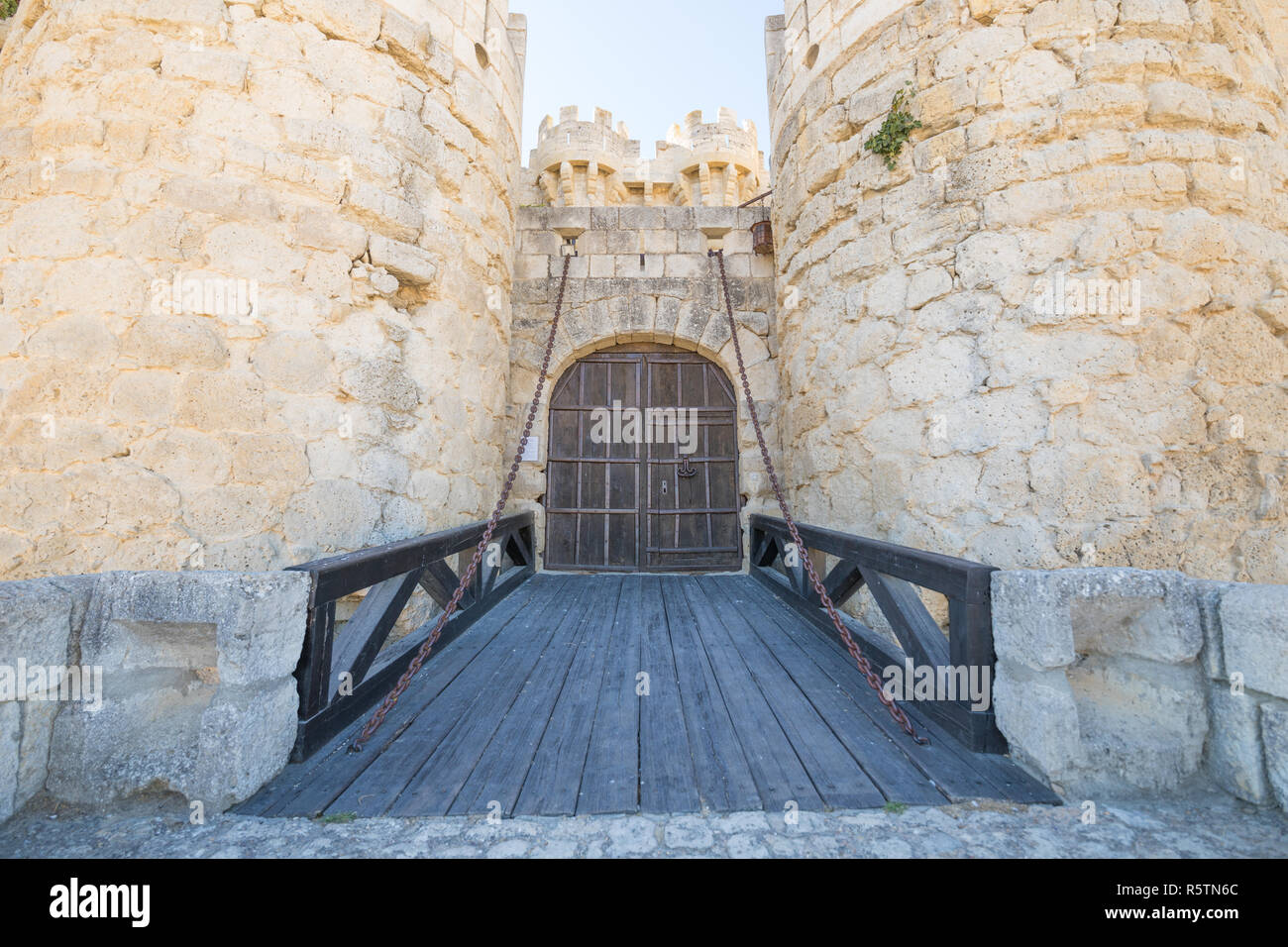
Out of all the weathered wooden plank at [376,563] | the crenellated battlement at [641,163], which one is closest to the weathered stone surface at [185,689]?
the weathered wooden plank at [376,563]

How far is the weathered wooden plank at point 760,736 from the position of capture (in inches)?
56.2

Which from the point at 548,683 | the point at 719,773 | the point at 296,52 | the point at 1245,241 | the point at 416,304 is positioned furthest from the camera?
the point at 416,304

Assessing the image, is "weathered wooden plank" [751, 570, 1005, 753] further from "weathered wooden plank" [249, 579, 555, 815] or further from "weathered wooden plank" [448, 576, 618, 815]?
"weathered wooden plank" [249, 579, 555, 815]

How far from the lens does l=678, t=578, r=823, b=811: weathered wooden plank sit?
1429 millimetres

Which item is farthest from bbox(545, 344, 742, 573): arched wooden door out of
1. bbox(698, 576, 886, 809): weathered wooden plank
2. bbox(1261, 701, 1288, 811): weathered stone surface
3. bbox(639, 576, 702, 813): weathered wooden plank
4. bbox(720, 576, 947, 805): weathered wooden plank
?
bbox(1261, 701, 1288, 811): weathered stone surface

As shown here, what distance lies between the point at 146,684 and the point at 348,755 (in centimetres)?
62

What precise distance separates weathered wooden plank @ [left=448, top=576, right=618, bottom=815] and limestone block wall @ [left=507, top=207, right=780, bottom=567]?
219 centimetres

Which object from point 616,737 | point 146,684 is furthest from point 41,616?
point 616,737

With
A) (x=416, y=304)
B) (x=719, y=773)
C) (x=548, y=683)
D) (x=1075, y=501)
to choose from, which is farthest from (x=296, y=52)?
(x=1075, y=501)

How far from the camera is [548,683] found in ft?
7.17

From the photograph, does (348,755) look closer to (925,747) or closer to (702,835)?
(702,835)
